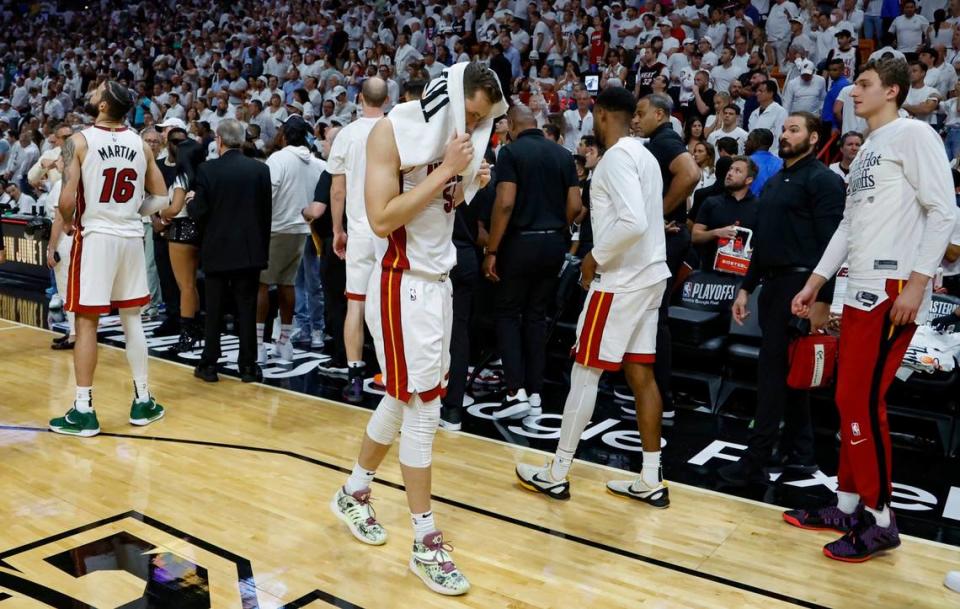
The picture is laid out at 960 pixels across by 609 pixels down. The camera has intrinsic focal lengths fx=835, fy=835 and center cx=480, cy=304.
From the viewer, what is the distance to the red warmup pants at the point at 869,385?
125 inches

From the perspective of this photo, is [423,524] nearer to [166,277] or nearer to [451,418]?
[451,418]

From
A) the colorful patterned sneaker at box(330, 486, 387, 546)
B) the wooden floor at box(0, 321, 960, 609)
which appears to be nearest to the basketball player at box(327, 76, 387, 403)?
the wooden floor at box(0, 321, 960, 609)

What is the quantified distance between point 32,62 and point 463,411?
19.8 metres

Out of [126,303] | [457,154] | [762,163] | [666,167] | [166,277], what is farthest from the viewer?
[166,277]

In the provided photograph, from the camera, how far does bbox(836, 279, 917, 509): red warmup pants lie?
10.4 feet

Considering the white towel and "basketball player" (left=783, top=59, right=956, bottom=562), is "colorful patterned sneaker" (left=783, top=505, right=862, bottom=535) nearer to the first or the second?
"basketball player" (left=783, top=59, right=956, bottom=562)

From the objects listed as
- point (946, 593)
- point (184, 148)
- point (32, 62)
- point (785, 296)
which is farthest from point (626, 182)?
point (32, 62)

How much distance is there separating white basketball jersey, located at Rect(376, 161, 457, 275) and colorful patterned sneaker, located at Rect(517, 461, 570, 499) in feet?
4.66

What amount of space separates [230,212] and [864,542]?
428 centimetres

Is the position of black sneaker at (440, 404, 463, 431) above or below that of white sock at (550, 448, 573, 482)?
below

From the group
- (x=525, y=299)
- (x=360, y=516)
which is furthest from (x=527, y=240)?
(x=360, y=516)

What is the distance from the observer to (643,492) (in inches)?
151

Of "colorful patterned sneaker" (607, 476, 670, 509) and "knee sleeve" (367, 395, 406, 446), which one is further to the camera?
"colorful patterned sneaker" (607, 476, 670, 509)

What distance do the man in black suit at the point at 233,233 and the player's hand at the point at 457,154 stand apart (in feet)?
10.8
